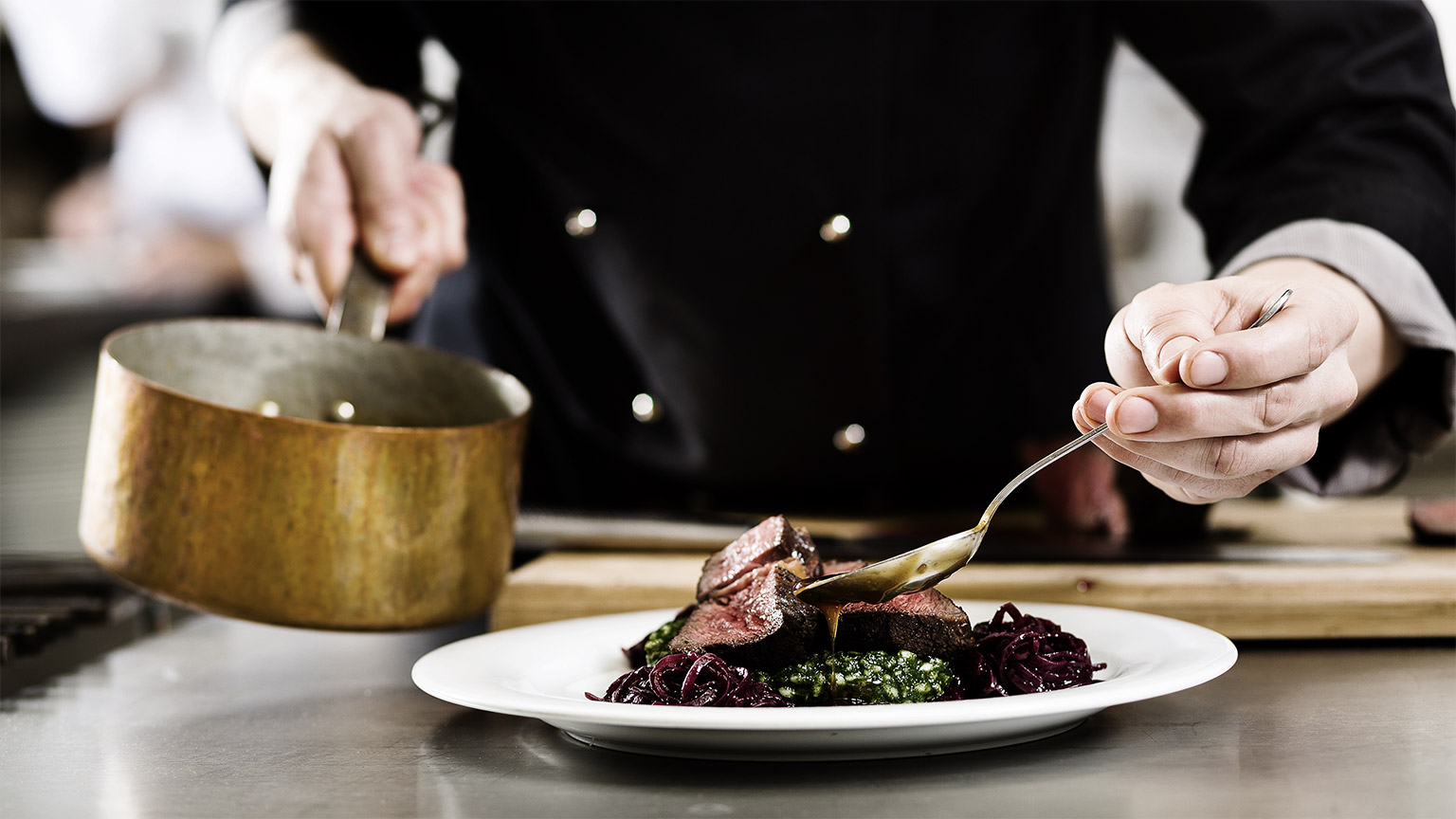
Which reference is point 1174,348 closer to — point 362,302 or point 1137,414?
point 1137,414

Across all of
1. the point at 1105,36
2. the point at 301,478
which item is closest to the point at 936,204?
the point at 1105,36

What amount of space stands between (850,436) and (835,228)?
36cm

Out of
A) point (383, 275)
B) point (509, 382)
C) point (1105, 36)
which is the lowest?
point (509, 382)

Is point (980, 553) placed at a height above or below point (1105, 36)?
below

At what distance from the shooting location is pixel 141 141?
15.7 ft

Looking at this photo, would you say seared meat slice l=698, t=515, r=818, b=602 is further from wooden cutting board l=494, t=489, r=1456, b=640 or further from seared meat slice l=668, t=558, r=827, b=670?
wooden cutting board l=494, t=489, r=1456, b=640

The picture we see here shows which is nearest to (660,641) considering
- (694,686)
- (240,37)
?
(694,686)

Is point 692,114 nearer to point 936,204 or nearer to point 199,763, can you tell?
point 936,204

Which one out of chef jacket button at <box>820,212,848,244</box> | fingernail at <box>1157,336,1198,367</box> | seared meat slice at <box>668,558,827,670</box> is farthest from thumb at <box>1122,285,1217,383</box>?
chef jacket button at <box>820,212,848,244</box>

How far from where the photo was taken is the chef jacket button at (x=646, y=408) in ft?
6.80

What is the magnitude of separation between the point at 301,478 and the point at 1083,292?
1.58 meters

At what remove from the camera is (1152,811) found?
0.82m

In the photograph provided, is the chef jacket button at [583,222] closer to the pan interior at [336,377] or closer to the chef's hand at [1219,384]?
the pan interior at [336,377]

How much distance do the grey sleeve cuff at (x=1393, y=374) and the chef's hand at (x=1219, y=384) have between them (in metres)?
0.30
